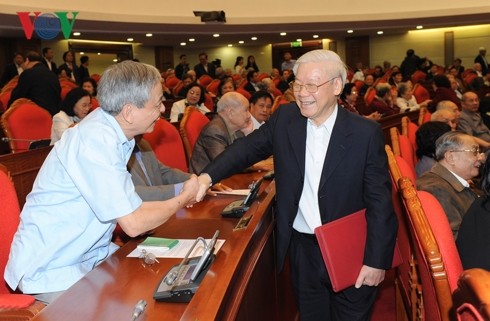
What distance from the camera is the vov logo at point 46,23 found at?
340 inches

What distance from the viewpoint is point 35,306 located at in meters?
1.44

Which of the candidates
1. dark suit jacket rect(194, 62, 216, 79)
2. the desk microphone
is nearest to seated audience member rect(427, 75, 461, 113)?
dark suit jacket rect(194, 62, 216, 79)

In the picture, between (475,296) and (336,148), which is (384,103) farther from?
(475,296)

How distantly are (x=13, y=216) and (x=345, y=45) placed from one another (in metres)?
15.9

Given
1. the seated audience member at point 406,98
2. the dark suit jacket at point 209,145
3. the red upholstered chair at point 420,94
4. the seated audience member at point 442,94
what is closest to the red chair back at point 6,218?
the dark suit jacket at point 209,145

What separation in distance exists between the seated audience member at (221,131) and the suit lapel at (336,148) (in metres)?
1.64

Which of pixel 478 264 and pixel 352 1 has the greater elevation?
pixel 352 1

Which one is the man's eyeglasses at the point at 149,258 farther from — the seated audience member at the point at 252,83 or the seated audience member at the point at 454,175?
the seated audience member at the point at 252,83

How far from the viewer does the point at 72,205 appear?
173 centimetres

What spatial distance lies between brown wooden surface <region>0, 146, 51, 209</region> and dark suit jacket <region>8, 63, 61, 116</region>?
→ 2567 mm

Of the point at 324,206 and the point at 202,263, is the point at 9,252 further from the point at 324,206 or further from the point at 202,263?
the point at 324,206

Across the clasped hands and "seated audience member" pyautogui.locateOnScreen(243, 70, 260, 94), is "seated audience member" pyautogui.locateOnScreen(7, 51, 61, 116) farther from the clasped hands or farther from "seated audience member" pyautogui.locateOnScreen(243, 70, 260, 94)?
"seated audience member" pyautogui.locateOnScreen(243, 70, 260, 94)

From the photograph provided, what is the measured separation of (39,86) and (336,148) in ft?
15.6

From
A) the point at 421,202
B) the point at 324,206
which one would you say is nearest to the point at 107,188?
the point at 324,206
